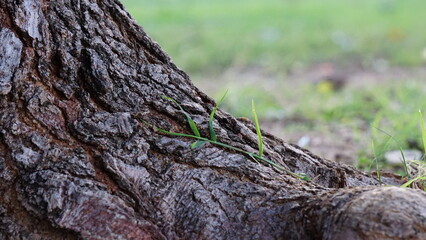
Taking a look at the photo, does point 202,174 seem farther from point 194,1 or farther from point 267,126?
point 194,1

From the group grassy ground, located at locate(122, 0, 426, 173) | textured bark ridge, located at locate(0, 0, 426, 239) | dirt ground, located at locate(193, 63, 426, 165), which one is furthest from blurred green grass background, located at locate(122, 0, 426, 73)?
textured bark ridge, located at locate(0, 0, 426, 239)

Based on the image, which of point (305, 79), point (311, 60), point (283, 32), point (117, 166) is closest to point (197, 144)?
point (117, 166)

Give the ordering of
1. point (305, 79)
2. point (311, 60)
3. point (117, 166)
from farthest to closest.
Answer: point (311, 60), point (305, 79), point (117, 166)

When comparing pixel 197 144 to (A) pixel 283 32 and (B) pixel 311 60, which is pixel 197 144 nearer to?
(B) pixel 311 60

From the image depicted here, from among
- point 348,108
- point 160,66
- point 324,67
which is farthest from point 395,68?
point 160,66

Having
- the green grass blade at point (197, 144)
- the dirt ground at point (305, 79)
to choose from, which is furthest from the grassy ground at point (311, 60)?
the green grass blade at point (197, 144)

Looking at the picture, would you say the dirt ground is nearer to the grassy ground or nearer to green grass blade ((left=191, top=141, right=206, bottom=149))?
the grassy ground
